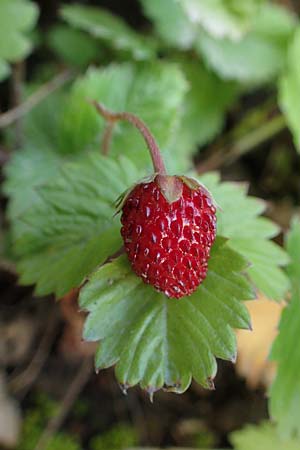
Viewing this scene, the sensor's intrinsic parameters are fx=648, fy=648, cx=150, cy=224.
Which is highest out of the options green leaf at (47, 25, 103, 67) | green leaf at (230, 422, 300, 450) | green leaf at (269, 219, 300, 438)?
green leaf at (47, 25, 103, 67)

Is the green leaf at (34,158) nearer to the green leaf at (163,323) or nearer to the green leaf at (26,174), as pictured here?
the green leaf at (26,174)

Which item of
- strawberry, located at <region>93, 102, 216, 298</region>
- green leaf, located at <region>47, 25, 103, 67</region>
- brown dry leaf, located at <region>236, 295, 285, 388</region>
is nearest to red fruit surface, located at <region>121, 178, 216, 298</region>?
strawberry, located at <region>93, 102, 216, 298</region>

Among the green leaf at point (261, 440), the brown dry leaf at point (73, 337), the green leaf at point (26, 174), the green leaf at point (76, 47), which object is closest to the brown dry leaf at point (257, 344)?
the green leaf at point (261, 440)

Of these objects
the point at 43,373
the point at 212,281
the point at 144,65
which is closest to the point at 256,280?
the point at 212,281

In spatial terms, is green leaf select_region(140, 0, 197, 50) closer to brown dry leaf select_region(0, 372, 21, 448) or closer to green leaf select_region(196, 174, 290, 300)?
green leaf select_region(196, 174, 290, 300)

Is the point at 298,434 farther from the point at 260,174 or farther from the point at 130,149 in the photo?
the point at 260,174

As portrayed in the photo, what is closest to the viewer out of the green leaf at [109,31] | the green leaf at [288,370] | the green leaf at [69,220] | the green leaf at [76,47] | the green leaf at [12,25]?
the green leaf at [69,220]

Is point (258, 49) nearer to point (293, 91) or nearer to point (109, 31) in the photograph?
point (293, 91)
